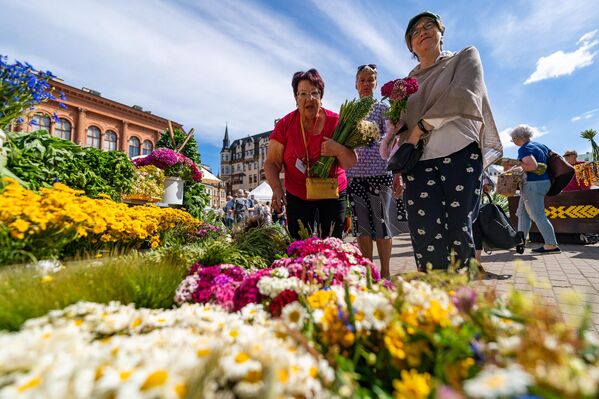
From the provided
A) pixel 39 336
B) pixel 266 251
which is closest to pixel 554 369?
pixel 39 336

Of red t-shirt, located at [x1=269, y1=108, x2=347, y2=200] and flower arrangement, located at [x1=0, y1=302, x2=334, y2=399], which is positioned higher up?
red t-shirt, located at [x1=269, y1=108, x2=347, y2=200]

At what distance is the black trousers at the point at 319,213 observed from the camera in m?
2.77

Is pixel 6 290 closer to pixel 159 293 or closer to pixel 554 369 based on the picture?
pixel 159 293

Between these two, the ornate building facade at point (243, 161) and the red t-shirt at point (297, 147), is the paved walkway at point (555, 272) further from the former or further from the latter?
the ornate building facade at point (243, 161)

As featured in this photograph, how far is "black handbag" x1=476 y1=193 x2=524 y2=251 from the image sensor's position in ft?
9.59

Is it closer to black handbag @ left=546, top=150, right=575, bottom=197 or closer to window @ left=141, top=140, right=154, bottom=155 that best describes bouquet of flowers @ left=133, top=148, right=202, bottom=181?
black handbag @ left=546, top=150, right=575, bottom=197

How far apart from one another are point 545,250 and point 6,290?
6.95 metres

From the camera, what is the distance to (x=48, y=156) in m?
3.08

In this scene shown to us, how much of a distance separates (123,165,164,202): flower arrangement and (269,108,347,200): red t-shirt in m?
2.52

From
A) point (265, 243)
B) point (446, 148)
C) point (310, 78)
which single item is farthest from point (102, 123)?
point (446, 148)

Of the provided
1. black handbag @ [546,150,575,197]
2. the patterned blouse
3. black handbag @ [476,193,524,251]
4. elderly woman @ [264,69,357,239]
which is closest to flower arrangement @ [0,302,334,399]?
elderly woman @ [264,69,357,239]

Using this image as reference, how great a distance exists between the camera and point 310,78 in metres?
2.63

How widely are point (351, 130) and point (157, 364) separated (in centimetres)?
228

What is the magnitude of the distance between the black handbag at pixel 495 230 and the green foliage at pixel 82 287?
9.45 ft
